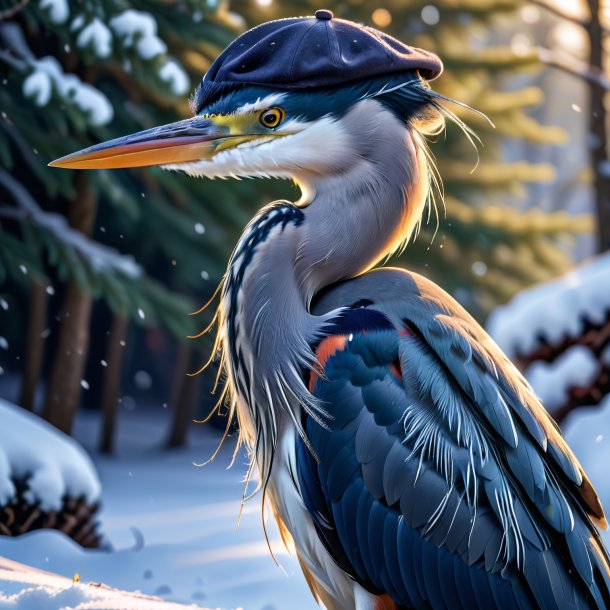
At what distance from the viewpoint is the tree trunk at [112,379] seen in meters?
10.8

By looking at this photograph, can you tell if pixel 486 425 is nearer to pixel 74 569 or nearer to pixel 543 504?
pixel 543 504

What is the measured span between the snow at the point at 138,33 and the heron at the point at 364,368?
15.1 feet

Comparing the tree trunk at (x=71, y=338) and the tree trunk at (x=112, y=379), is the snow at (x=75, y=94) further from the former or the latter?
the tree trunk at (x=112, y=379)

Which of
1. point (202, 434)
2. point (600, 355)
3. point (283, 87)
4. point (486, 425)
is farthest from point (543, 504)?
point (202, 434)

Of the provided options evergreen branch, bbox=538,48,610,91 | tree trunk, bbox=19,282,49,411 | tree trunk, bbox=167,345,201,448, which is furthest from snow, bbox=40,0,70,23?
evergreen branch, bbox=538,48,610,91

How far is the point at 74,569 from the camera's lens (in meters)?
6.06

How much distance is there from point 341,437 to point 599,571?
0.73 metres

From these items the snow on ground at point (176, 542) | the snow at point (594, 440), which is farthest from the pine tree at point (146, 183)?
the snow at point (594, 440)

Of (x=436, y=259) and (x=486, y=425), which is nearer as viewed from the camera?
(x=486, y=425)

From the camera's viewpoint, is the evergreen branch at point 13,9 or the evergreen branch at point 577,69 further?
the evergreen branch at point 577,69

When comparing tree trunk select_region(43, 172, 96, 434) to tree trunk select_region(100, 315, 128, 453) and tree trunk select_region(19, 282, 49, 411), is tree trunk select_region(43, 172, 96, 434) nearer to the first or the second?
tree trunk select_region(19, 282, 49, 411)

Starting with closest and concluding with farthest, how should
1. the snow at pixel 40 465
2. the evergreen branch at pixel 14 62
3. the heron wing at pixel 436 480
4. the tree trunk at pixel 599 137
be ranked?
the heron wing at pixel 436 480, the snow at pixel 40 465, the evergreen branch at pixel 14 62, the tree trunk at pixel 599 137

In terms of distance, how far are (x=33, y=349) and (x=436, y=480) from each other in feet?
27.8

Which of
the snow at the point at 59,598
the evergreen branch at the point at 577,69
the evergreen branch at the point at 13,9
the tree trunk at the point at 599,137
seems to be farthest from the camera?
the tree trunk at the point at 599,137
